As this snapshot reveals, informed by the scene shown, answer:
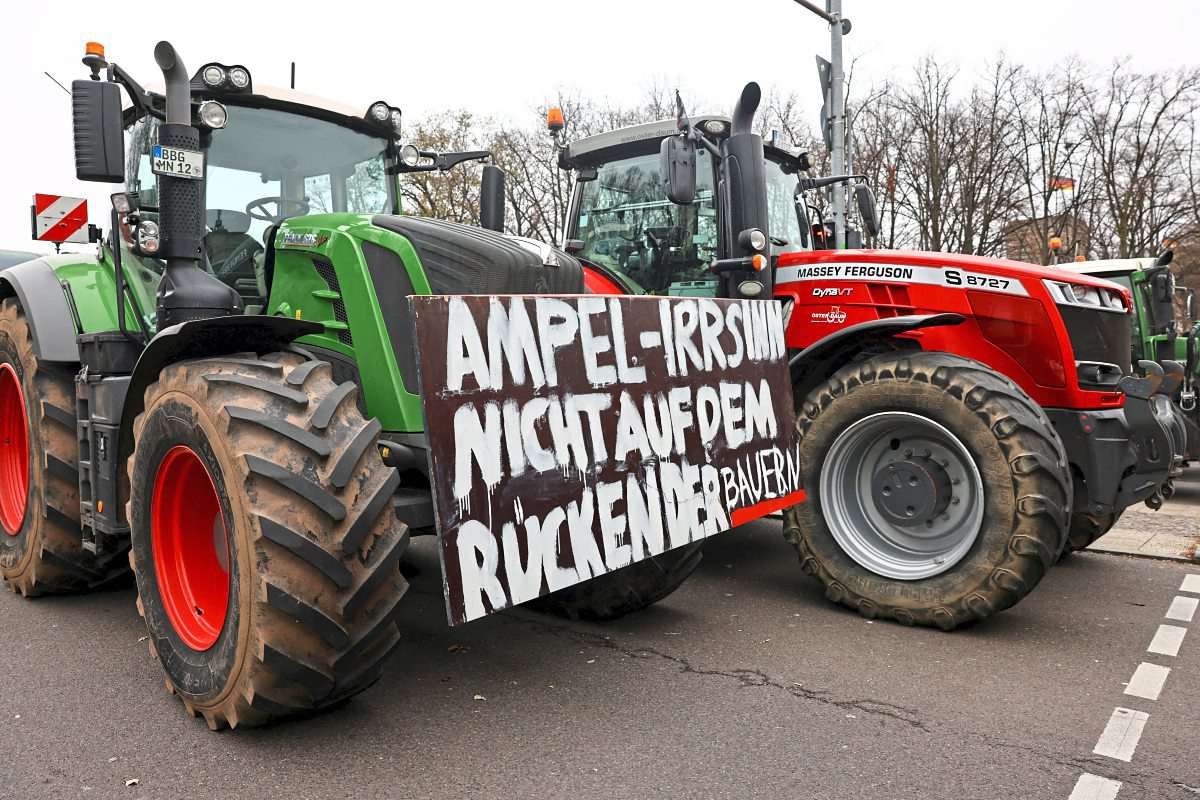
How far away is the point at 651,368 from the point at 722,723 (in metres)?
1.41

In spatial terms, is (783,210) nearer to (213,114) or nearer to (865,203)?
(865,203)

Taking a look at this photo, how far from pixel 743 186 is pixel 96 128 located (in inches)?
131

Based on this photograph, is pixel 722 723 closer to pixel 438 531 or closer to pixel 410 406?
pixel 438 531

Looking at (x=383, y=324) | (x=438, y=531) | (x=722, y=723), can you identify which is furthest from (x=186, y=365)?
(x=722, y=723)

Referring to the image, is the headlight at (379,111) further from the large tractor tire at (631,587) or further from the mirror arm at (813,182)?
the mirror arm at (813,182)

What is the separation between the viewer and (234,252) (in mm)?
4551

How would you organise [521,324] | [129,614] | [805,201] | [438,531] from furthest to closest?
[805,201] < [129,614] < [521,324] < [438,531]

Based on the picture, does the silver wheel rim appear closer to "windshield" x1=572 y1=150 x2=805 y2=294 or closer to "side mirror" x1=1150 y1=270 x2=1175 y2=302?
"windshield" x1=572 y1=150 x2=805 y2=294

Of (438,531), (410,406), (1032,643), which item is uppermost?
(410,406)

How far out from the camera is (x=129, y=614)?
4840mm

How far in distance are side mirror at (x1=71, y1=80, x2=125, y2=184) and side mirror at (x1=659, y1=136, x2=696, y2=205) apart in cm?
268

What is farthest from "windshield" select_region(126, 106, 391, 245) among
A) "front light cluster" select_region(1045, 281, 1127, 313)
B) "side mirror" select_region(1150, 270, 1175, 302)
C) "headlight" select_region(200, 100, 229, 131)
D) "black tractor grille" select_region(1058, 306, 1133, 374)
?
"side mirror" select_region(1150, 270, 1175, 302)

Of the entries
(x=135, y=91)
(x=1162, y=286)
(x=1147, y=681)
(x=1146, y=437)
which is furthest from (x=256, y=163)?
(x=1162, y=286)

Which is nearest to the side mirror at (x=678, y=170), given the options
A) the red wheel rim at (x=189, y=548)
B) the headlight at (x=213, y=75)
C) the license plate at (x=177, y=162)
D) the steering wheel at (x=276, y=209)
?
the steering wheel at (x=276, y=209)
